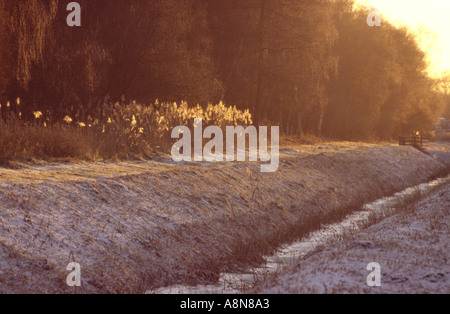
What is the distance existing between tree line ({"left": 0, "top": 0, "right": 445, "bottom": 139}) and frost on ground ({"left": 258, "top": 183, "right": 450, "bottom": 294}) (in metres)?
10.9

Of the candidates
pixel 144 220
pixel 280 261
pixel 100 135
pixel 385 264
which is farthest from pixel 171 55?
pixel 385 264

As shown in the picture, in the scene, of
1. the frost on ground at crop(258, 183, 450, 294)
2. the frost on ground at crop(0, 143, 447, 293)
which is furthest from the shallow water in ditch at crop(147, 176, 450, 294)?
the frost on ground at crop(258, 183, 450, 294)

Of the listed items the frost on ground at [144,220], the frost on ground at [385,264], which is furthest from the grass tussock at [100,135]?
the frost on ground at [385,264]

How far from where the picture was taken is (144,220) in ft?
36.2

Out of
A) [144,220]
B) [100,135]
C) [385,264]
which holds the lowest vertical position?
[144,220]

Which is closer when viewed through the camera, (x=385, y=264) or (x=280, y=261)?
(x=385, y=264)

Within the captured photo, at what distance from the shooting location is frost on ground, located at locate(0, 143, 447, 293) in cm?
841

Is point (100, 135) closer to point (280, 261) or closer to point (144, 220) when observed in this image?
point (144, 220)

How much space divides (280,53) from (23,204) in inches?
951

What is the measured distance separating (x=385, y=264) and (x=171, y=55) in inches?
798

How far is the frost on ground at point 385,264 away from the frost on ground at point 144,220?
7.28 feet

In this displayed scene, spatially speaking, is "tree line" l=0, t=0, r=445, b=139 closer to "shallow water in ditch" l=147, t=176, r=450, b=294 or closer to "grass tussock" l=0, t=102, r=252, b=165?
"grass tussock" l=0, t=102, r=252, b=165

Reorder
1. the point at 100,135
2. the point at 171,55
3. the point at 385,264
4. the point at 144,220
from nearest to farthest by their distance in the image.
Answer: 1. the point at 385,264
2. the point at 144,220
3. the point at 100,135
4. the point at 171,55
